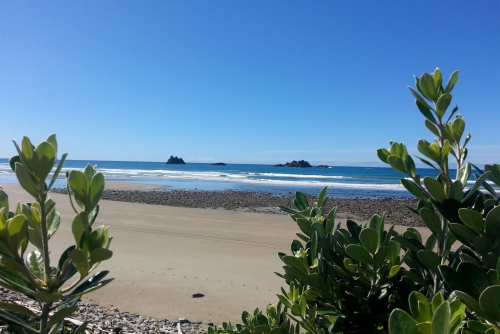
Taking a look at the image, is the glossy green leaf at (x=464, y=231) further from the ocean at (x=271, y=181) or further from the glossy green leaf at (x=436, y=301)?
the ocean at (x=271, y=181)

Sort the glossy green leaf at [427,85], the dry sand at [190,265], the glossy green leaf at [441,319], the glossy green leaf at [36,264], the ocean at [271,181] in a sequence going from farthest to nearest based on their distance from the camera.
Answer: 1. the ocean at [271,181]
2. the dry sand at [190,265]
3. the glossy green leaf at [427,85]
4. the glossy green leaf at [36,264]
5. the glossy green leaf at [441,319]

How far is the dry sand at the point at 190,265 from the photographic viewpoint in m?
3.89

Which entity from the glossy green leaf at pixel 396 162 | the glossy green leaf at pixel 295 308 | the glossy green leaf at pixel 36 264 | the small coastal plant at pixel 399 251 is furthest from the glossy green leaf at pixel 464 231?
the glossy green leaf at pixel 36 264

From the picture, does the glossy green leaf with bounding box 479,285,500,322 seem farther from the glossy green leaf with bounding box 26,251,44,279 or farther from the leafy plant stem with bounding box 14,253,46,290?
the glossy green leaf with bounding box 26,251,44,279

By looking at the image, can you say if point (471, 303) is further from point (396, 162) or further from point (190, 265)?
point (190, 265)

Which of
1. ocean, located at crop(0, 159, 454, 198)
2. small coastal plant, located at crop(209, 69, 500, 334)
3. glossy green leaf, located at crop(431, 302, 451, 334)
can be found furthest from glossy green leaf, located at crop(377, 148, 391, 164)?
ocean, located at crop(0, 159, 454, 198)

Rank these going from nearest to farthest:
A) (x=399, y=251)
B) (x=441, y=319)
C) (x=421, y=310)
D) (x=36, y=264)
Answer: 1. (x=441, y=319)
2. (x=421, y=310)
3. (x=36, y=264)
4. (x=399, y=251)

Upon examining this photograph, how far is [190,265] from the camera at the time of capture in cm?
546

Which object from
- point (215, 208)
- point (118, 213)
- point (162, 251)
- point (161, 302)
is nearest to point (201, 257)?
point (162, 251)

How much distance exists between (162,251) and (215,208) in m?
7.53

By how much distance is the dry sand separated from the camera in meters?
3.89

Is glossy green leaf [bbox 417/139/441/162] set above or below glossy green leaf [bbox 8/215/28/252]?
above

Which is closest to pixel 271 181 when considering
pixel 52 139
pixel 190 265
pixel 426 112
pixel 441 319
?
pixel 190 265

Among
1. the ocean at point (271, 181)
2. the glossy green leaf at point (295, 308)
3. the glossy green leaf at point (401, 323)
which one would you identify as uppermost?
the glossy green leaf at point (401, 323)
